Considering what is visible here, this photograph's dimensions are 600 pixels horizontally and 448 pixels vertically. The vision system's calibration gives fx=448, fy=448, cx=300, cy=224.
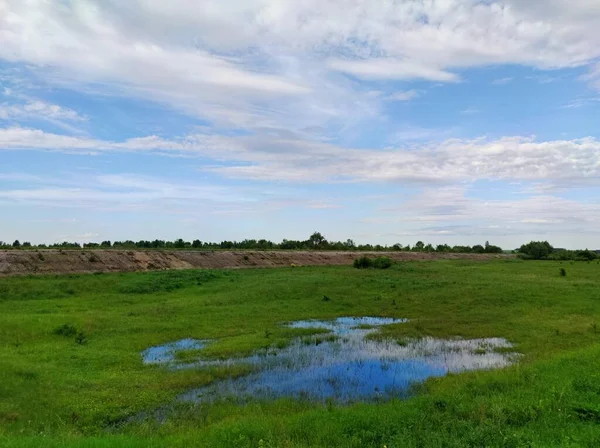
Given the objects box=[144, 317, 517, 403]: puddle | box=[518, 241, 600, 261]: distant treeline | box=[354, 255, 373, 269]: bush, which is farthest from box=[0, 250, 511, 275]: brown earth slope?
box=[518, 241, 600, 261]: distant treeline

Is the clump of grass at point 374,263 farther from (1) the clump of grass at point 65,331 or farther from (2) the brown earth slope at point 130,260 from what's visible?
(1) the clump of grass at point 65,331

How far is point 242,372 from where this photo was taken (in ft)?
42.9

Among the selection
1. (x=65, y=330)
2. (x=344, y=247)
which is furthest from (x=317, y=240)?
(x=65, y=330)

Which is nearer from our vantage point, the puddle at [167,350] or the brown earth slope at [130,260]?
the puddle at [167,350]

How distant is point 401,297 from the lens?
28953 mm

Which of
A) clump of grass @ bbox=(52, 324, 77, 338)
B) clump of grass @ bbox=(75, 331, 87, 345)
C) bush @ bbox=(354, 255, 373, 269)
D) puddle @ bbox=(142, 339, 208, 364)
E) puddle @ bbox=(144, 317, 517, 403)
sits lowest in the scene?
puddle @ bbox=(142, 339, 208, 364)

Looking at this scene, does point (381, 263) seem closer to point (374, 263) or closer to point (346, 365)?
point (374, 263)

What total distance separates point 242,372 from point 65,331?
8.02 m

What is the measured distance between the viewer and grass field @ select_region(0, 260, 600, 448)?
7712mm

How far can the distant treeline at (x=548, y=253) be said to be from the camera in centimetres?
7794

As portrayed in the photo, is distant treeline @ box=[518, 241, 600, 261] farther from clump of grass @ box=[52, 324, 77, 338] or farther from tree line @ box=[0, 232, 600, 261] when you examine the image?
clump of grass @ box=[52, 324, 77, 338]

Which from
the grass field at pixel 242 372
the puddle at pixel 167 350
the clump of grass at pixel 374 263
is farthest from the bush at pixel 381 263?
the puddle at pixel 167 350

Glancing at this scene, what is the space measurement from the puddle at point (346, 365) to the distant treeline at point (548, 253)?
73.3 m

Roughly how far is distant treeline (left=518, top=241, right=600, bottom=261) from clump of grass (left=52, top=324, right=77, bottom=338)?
81.6m
